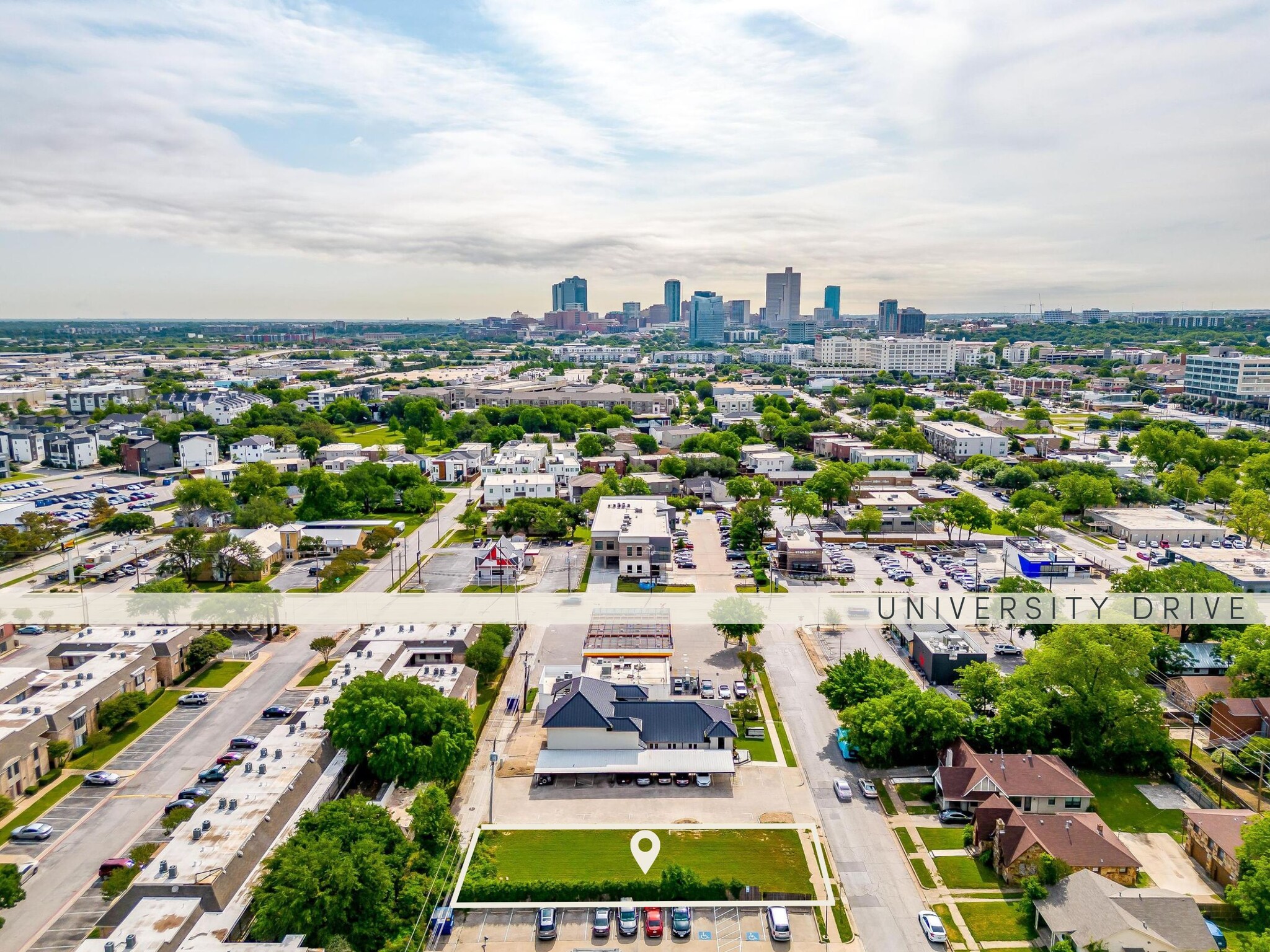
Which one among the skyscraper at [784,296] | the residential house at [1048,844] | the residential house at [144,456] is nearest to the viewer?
the residential house at [1048,844]

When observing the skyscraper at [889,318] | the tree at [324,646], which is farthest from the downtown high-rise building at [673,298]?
the tree at [324,646]

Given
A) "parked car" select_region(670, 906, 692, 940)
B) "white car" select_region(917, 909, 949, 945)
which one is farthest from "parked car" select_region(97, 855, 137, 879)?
"white car" select_region(917, 909, 949, 945)

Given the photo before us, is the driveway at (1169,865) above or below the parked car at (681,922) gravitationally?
above

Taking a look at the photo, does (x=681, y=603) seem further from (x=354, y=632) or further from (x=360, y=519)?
(x=360, y=519)

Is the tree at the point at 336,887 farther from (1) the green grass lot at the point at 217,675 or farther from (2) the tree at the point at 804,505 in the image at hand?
(2) the tree at the point at 804,505

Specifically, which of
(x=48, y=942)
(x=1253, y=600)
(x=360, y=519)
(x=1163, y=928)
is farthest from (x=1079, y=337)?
(x=48, y=942)
